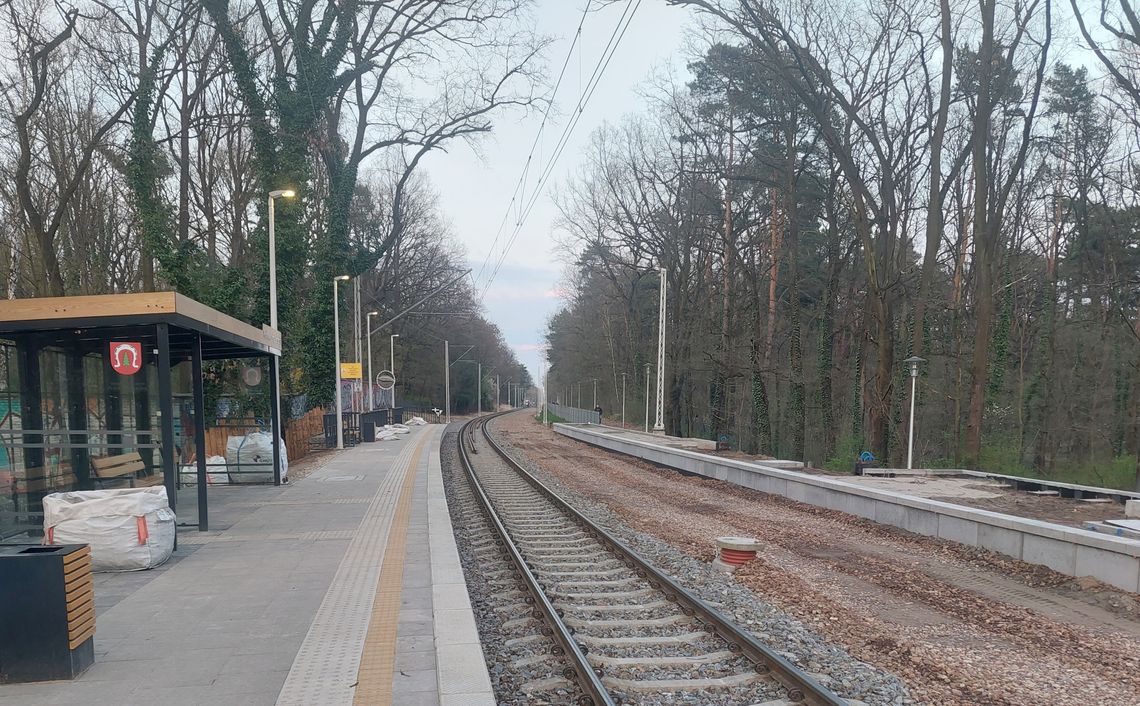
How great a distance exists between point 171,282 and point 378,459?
29.5ft

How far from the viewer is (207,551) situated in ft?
29.5

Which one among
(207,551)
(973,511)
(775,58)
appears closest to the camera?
(207,551)

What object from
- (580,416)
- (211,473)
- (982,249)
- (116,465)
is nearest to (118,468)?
(116,465)

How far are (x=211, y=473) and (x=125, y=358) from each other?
20.2ft

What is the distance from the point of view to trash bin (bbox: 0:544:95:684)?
15.6 ft

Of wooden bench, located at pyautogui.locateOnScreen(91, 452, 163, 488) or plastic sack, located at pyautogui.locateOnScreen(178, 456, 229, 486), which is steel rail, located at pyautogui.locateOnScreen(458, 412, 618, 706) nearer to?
wooden bench, located at pyautogui.locateOnScreen(91, 452, 163, 488)

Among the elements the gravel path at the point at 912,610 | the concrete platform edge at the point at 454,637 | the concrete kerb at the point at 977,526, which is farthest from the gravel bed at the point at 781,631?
the concrete kerb at the point at 977,526

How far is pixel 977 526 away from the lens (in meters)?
9.83

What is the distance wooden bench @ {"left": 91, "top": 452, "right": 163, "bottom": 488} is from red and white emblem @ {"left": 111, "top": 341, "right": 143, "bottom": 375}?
7.28 ft

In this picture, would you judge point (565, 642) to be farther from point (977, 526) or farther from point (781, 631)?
point (977, 526)

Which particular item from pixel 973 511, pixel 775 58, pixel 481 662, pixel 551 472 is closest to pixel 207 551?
pixel 481 662

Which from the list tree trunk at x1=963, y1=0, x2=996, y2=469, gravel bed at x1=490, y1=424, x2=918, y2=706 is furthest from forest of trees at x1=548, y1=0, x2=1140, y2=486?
gravel bed at x1=490, y1=424, x2=918, y2=706

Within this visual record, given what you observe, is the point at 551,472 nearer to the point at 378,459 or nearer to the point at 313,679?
the point at 378,459

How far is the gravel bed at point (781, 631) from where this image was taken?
16.4 ft
